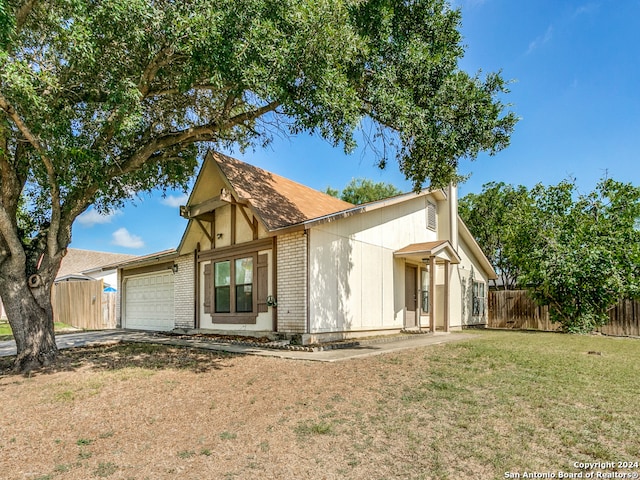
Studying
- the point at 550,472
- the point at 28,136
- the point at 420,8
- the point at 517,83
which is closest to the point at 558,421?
the point at 550,472

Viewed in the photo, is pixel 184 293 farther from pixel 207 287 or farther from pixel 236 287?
pixel 236 287

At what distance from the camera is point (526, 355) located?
8.41m

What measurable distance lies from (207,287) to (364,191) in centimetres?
2279

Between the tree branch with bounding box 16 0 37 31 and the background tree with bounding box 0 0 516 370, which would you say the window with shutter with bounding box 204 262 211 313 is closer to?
the background tree with bounding box 0 0 516 370

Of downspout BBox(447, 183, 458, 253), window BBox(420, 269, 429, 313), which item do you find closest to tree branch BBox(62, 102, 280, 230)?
window BBox(420, 269, 429, 313)

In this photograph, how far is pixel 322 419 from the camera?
4.62 metres

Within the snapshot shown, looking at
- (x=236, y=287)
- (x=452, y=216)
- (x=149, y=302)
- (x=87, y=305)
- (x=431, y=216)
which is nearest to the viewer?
(x=236, y=287)

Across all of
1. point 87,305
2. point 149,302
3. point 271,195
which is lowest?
point 87,305

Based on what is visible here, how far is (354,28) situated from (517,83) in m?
3.69

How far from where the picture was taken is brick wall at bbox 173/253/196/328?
45.8 ft

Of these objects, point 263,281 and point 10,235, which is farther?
point 263,281

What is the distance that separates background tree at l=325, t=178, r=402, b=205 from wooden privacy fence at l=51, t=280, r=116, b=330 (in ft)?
65.2

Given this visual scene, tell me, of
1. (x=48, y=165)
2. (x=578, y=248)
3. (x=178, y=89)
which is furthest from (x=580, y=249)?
(x=48, y=165)

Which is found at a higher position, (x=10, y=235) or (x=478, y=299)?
(x=10, y=235)
